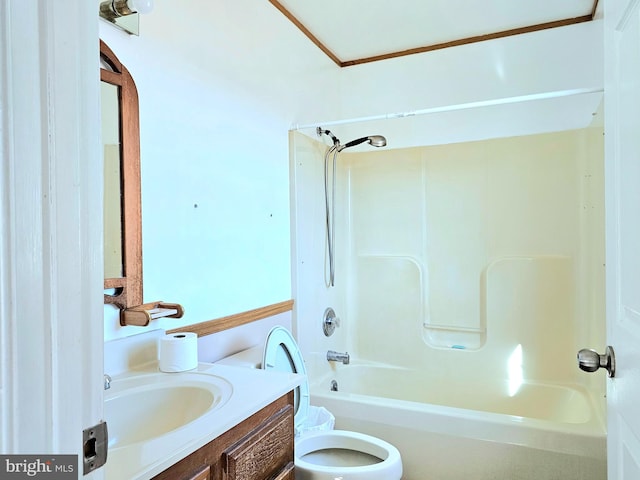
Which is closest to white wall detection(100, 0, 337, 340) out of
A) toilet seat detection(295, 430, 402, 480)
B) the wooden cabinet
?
the wooden cabinet

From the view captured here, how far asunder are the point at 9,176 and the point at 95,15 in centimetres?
24

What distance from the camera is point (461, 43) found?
2.67 m

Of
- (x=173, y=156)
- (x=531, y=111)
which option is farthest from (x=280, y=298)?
(x=531, y=111)

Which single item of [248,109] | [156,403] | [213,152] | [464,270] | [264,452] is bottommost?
[264,452]

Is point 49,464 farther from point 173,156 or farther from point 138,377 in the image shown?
point 173,156

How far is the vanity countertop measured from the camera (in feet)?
2.53

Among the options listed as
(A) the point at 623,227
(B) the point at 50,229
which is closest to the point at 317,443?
(A) the point at 623,227

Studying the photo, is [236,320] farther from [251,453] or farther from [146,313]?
[251,453]

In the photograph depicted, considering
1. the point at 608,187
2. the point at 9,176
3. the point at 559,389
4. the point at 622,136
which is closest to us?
the point at 9,176

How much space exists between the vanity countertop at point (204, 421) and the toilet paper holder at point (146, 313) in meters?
0.16

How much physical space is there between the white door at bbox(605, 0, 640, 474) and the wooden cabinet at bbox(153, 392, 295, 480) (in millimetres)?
817

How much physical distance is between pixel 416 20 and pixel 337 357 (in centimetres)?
203

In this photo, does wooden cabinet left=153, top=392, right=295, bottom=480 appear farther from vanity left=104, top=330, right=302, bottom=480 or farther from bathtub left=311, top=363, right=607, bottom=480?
bathtub left=311, top=363, right=607, bottom=480

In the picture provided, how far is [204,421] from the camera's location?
3.16ft
